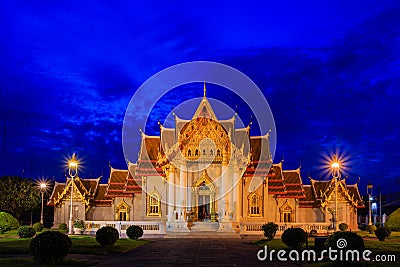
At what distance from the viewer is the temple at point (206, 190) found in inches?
2272

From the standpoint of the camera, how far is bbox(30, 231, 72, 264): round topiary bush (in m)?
23.6

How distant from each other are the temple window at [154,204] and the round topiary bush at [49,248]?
123 ft

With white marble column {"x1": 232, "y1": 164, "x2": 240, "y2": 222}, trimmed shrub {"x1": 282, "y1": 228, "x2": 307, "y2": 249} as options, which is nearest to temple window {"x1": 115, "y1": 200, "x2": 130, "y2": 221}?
white marble column {"x1": 232, "y1": 164, "x2": 240, "y2": 222}

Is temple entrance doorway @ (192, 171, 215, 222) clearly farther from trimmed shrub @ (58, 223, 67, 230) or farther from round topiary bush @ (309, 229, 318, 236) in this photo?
trimmed shrub @ (58, 223, 67, 230)

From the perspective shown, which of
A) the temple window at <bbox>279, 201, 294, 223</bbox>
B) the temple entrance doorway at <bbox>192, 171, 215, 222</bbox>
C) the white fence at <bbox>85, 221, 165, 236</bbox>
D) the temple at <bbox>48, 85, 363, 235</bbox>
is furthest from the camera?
the temple window at <bbox>279, 201, 294, 223</bbox>

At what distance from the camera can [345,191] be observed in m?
63.6

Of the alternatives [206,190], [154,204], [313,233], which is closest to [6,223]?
[154,204]

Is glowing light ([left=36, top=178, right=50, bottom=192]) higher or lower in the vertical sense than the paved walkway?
higher

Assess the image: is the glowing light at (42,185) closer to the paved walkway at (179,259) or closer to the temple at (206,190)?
the temple at (206,190)

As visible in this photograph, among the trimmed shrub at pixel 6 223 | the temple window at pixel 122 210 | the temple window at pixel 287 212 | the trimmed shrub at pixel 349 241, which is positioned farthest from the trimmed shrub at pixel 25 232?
the temple window at pixel 287 212

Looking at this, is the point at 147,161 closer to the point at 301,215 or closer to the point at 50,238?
the point at 301,215

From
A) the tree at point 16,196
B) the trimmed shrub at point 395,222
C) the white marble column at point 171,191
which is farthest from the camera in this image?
the tree at point 16,196

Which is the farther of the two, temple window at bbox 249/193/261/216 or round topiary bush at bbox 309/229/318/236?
temple window at bbox 249/193/261/216

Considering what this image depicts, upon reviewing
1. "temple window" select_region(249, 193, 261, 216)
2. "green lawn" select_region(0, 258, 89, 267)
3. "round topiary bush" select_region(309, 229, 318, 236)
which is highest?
"temple window" select_region(249, 193, 261, 216)
